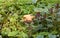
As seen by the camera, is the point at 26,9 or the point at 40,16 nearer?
the point at 40,16

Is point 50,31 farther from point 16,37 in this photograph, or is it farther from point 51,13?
point 16,37

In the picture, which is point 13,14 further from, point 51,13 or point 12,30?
point 51,13

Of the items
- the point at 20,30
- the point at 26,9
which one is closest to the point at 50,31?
the point at 20,30

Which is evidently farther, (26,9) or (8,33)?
(26,9)

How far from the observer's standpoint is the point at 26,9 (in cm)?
247

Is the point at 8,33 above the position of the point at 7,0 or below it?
below

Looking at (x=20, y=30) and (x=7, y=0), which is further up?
(x=7, y=0)

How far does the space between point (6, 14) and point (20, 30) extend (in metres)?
0.36

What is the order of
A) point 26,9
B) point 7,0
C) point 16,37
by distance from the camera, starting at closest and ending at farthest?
point 16,37
point 26,9
point 7,0

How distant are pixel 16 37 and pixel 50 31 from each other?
35cm

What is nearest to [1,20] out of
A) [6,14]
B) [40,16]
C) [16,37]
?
[6,14]

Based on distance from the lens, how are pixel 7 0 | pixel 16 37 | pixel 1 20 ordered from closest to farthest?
pixel 16 37
pixel 1 20
pixel 7 0

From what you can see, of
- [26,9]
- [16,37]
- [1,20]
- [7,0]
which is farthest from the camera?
[7,0]

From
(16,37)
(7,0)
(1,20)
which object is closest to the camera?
(16,37)
